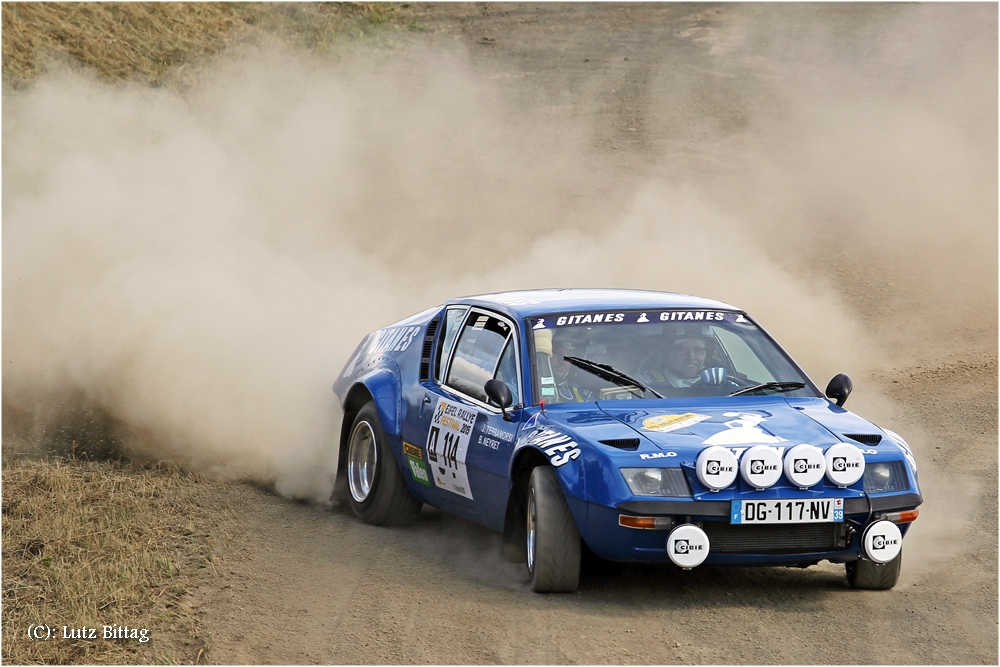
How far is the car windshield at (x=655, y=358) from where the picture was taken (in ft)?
20.3

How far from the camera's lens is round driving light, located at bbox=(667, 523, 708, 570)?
16.9 feet

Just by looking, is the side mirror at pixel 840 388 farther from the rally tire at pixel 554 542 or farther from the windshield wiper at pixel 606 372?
the rally tire at pixel 554 542

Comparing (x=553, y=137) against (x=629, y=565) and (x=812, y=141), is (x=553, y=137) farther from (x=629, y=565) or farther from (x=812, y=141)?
(x=629, y=565)

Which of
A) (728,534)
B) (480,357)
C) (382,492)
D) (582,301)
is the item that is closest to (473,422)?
(480,357)

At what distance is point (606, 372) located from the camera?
245 inches

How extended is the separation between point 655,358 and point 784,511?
1.44 meters

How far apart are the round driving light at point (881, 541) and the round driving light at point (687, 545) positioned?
2.50 feet

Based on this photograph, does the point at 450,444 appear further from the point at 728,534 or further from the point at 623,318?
the point at 728,534

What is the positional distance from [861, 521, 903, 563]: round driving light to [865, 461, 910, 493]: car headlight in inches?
6.5

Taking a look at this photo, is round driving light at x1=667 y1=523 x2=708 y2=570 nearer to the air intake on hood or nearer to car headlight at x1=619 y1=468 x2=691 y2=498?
car headlight at x1=619 y1=468 x2=691 y2=498

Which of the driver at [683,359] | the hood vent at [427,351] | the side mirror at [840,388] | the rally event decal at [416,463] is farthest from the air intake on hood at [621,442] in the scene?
the hood vent at [427,351]

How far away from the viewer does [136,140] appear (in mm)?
18719

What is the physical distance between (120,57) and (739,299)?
14945mm

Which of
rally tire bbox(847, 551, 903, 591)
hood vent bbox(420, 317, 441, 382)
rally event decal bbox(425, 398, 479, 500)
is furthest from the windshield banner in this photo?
rally tire bbox(847, 551, 903, 591)
